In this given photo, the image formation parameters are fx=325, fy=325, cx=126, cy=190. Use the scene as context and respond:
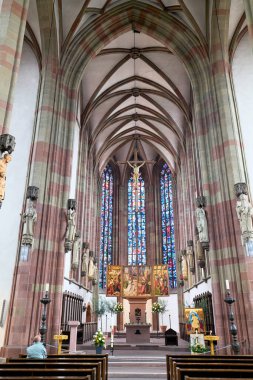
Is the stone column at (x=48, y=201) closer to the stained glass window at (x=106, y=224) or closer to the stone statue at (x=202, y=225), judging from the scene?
the stone statue at (x=202, y=225)

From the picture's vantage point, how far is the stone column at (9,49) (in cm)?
808

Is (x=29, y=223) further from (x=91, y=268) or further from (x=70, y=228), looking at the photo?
(x=91, y=268)

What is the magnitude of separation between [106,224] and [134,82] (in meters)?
14.2

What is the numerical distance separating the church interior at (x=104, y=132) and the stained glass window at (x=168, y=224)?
236 centimetres

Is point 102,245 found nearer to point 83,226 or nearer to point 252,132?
point 83,226

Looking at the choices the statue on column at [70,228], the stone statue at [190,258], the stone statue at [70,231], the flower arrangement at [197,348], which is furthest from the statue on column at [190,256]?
the flower arrangement at [197,348]

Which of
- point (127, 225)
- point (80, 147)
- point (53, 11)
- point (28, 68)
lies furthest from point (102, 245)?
point (53, 11)

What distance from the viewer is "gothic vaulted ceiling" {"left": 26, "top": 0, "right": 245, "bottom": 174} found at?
1557 centimetres

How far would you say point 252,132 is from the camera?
13.5 m

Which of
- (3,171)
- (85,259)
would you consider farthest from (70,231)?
(85,259)

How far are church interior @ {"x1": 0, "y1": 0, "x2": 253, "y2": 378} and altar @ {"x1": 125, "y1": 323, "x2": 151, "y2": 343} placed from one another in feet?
0.25

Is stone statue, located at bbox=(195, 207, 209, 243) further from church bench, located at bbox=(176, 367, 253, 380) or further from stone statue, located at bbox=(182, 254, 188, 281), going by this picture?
stone statue, located at bbox=(182, 254, 188, 281)

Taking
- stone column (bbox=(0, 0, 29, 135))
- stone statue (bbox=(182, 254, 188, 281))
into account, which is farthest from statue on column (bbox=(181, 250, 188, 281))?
stone column (bbox=(0, 0, 29, 135))

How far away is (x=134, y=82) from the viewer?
2316 cm
